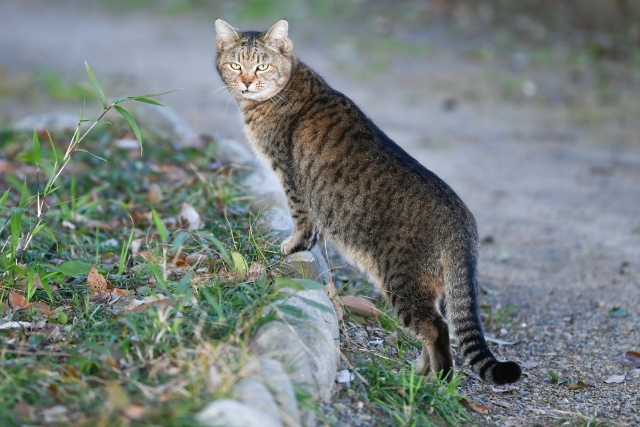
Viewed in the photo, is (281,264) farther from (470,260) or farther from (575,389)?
(575,389)

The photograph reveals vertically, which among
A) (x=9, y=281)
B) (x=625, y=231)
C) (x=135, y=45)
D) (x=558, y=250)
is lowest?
(x=9, y=281)

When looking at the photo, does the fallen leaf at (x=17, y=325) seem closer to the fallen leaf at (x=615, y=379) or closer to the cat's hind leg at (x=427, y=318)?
the cat's hind leg at (x=427, y=318)

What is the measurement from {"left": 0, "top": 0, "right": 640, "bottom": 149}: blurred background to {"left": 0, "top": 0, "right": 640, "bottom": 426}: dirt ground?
4 cm

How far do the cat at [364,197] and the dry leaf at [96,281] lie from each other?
3.28ft

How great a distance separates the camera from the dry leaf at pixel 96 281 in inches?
148

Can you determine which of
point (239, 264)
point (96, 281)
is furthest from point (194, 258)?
point (96, 281)

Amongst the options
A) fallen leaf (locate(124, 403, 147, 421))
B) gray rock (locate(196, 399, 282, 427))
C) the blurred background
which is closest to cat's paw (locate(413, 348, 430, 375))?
gray rock (locate(196, 399, 282, 427))

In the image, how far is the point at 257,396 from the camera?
2688 millimetres

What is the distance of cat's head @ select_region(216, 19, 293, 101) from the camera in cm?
438

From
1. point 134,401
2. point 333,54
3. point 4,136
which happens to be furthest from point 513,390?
point 333,54

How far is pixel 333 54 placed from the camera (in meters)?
11.1

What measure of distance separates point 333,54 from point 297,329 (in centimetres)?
835

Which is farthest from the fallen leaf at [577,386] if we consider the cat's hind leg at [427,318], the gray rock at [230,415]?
the gray rock at [230,415]

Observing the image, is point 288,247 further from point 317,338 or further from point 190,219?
point 317,338
